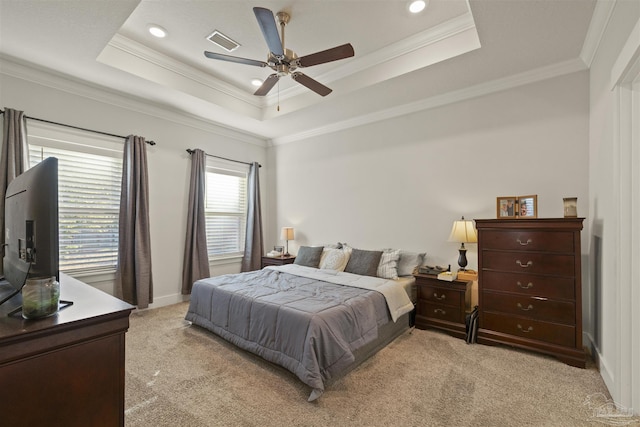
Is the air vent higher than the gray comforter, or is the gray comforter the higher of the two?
the air vent

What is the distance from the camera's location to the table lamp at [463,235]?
3275 mm

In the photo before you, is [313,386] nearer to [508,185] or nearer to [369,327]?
[369,327]

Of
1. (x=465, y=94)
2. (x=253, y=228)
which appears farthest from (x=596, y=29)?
(x=253, y=228)

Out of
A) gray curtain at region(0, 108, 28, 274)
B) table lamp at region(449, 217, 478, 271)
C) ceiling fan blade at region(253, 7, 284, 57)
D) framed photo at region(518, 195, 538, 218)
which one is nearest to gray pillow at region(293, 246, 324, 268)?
table lamp at region(449, 217, 478, 271)

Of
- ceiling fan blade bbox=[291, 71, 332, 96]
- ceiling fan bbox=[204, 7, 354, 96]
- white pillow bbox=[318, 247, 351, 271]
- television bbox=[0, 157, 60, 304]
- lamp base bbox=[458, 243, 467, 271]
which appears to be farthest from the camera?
white pillow bbox=[318, 247, 351, 271]

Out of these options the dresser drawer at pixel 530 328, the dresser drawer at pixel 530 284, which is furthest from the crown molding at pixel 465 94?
the dresser drawer at pixel 530 328

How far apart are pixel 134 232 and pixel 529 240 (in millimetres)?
4563

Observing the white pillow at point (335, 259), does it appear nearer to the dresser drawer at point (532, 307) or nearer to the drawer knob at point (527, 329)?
the dresser drawer at point (532, 307)

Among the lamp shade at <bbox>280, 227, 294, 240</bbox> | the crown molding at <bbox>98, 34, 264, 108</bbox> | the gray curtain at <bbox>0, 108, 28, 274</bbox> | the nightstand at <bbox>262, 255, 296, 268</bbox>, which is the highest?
the crown molding at <bbox>98, 34, 264, 108</bbox>

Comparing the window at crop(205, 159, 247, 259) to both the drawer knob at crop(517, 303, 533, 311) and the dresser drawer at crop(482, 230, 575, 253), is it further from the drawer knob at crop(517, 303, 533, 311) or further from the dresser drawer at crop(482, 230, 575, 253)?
the drawer knob at crop(517, 303, 533, 311)

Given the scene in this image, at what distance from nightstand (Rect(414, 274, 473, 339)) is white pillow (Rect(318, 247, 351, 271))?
1047 millimetres

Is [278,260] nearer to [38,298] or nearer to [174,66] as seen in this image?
[174,66]

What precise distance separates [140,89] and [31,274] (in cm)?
327

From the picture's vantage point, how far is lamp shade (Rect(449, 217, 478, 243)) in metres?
3.27
